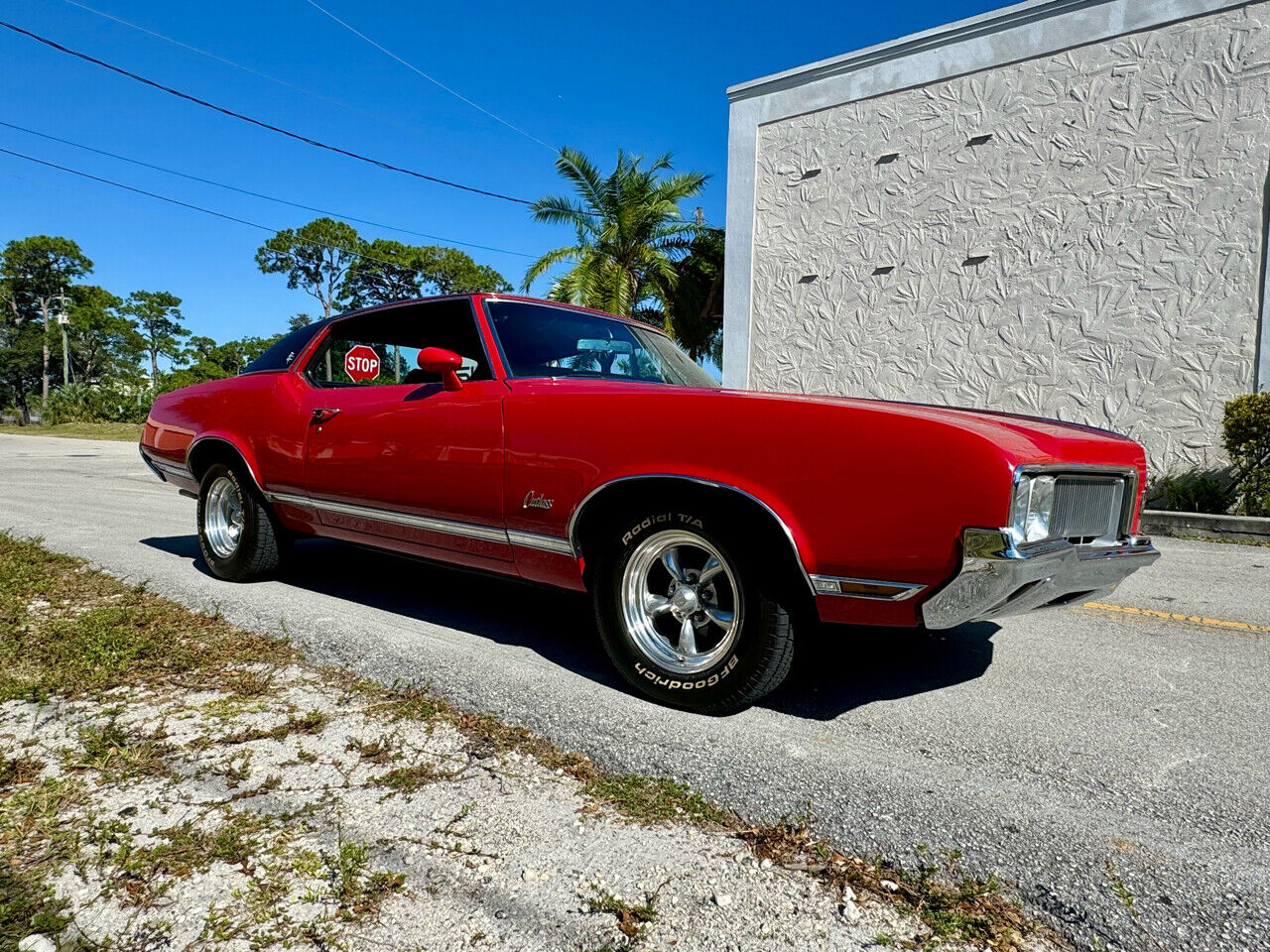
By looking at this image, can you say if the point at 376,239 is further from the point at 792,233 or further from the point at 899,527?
the point at 899,527

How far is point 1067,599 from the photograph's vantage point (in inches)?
111

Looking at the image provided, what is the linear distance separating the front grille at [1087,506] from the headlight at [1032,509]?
6 cm

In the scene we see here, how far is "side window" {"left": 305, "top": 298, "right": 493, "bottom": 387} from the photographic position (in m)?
3.73

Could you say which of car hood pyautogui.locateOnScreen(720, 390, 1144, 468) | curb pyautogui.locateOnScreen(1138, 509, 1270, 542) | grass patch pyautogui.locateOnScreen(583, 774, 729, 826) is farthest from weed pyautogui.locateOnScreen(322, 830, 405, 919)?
curb pyautogui.locateOnScreen(1138, 509, 1270, 542)

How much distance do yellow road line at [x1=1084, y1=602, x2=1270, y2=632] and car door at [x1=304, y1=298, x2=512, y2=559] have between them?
3089mm

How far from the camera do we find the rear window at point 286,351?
4541 millimetres

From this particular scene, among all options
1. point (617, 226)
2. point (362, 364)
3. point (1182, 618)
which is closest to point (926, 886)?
point (1182, 618)

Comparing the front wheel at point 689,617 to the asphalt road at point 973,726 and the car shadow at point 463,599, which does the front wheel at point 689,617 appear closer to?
the asphalt road at point 973,726

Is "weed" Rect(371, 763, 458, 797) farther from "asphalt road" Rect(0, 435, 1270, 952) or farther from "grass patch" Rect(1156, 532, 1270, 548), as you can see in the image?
"grass patch" Rect(1156, 532, 1270, 548)

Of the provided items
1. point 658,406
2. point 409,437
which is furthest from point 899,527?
point 409,437

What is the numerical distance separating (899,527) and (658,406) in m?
0.93

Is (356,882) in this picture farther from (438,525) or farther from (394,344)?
(394,344)

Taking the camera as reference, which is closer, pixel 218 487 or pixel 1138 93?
pixel 218 487

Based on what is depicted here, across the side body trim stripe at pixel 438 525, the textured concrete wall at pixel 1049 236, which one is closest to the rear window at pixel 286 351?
the side body trim stripe at pixel 438 525
